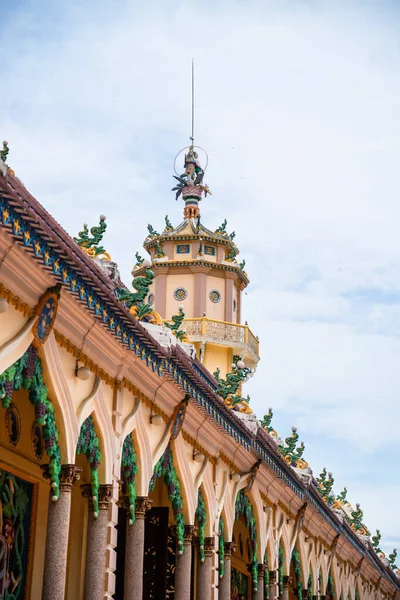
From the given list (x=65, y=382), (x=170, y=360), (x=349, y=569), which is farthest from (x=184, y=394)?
(x=349, y=569)

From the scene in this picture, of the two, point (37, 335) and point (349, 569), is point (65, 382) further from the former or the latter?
→ point (349, 569)

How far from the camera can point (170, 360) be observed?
17.3 meters

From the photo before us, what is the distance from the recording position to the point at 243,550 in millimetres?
27906

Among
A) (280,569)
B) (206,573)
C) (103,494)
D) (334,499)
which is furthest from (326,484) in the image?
(103,494)

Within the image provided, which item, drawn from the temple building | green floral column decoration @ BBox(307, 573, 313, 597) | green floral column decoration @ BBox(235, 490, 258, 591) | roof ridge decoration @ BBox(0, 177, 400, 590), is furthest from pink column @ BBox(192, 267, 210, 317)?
roof ridge decoration @ BBox(0, 177, 400, 590)

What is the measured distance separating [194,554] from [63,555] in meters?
9.80

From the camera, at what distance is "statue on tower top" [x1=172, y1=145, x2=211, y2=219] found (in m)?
50.1

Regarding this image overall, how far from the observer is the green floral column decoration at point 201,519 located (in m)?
20.1

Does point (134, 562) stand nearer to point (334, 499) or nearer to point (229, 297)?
point (334, 499)

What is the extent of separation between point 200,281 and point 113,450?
1285 inches

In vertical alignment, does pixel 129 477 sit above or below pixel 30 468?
below

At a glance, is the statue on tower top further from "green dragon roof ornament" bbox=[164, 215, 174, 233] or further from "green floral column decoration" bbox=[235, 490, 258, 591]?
"green floral column decoration" bbox=[235, 490, 258, 591]

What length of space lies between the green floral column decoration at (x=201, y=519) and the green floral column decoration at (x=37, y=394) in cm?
689

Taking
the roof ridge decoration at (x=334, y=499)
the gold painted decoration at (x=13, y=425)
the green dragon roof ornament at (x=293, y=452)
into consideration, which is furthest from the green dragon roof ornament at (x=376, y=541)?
the gold painted decoration at (x=13, y=425)
